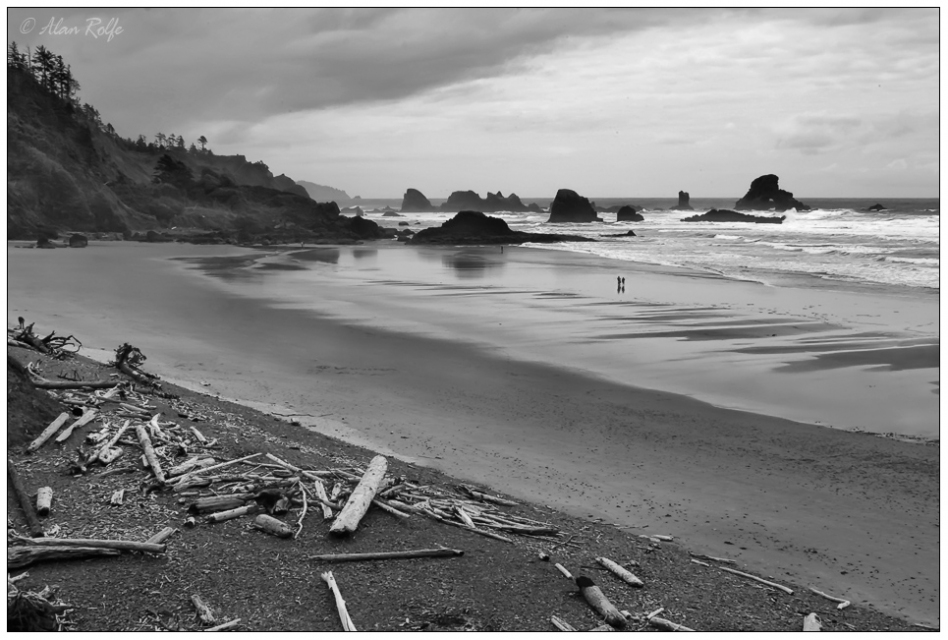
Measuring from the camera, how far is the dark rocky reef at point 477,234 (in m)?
55.3

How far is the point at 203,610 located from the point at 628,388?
8609 millimetres

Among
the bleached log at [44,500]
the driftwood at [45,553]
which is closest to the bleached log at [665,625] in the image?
the driftwood at [45,553]

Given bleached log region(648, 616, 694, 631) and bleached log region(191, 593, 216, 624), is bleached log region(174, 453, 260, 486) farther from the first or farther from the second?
bleached log region(648, 616, 694, 631)

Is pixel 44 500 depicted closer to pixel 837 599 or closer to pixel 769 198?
pixel 837 599

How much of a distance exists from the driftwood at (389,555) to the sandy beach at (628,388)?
1948 millimetres

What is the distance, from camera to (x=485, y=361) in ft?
46.4

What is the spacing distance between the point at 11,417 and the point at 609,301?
17.8 m

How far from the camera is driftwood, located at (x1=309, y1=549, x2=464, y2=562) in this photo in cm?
573

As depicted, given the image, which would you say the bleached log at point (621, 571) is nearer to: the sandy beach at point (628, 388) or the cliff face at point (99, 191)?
the sandy beach at point (628, 388)

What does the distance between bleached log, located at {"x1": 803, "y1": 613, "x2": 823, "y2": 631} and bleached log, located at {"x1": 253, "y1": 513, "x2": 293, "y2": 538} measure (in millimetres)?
4275

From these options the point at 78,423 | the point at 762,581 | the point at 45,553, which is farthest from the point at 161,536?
the point at 762,581

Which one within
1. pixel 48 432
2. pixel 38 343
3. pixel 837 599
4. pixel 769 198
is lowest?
pixel 837 599

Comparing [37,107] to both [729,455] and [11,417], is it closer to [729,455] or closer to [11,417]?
[11,417]

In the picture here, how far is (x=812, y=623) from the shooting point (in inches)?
210
